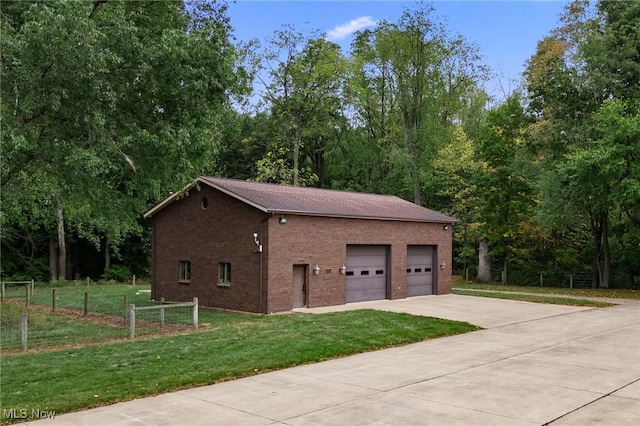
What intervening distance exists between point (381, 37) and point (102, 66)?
3635cm

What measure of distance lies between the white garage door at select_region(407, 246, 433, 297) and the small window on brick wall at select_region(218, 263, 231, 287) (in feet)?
29.3

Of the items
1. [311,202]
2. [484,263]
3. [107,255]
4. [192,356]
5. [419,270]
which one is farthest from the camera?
[107,255]

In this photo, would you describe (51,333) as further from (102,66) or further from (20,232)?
(20,232)

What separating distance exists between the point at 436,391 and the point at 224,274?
514 inches

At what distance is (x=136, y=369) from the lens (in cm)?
959

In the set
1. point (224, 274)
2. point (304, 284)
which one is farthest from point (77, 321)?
point (304, 284)

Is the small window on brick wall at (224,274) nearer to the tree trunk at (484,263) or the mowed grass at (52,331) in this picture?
the mowed grass at (52,331)

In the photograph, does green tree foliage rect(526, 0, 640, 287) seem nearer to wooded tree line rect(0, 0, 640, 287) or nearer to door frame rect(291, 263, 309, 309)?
wooded tree line rect(0, 0, 640, 287)

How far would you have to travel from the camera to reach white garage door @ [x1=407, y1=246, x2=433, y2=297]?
2510 cm

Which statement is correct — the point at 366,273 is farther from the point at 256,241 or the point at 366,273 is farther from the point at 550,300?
the point at 550,300

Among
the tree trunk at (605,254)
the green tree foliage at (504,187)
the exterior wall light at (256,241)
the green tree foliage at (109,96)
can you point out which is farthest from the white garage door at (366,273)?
the tree trunk at (605,254)

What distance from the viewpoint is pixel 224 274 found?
2028cm

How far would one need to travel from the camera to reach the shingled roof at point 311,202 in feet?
63.8

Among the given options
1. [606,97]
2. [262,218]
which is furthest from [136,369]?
[606,97]
